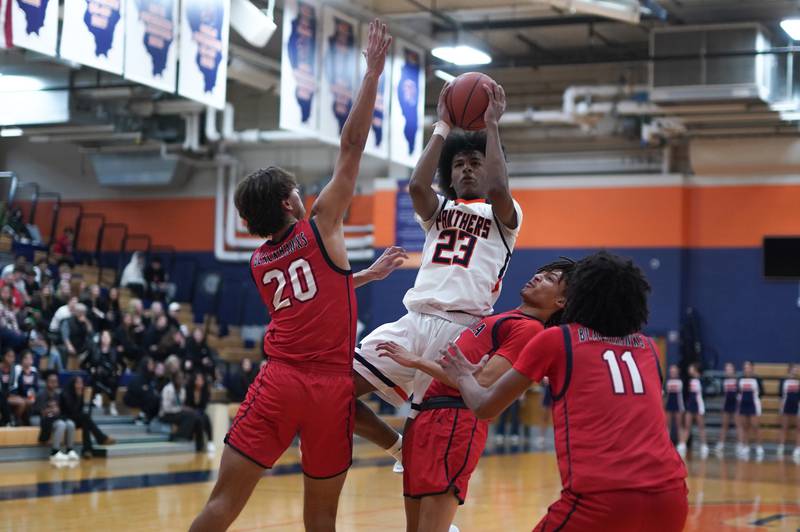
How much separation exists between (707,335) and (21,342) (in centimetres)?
1323

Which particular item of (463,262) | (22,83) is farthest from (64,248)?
(463,262)

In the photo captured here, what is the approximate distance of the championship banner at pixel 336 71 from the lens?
13234 mm

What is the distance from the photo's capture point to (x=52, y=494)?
9.86 metres

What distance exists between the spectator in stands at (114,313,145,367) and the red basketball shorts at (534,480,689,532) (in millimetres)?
14689

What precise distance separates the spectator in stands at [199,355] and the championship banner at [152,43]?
7.89 metres

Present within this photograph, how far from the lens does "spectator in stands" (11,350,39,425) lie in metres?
13.5

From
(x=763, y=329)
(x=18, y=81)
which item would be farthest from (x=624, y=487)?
(x=763, y=329)

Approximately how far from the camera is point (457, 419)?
4715 millimetres

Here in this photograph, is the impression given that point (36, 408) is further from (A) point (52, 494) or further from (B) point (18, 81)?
(B) point (18, 81)

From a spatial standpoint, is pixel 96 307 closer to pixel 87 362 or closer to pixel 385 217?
pixel 87 362

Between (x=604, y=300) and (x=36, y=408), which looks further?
(x=36, y=408)

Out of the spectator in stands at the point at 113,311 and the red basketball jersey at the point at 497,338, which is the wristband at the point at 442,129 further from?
the spectator in stands at the point at 113,311

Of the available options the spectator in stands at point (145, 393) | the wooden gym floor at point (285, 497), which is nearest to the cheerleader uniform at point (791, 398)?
the wooden gym floor at point (285, 497)

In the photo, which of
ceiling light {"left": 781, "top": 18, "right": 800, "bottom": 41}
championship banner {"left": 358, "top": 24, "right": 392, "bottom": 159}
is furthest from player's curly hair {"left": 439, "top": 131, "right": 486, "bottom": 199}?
ceiling light {"left": 781, "top": 18, "right": 800, "bottom": 41}
